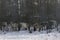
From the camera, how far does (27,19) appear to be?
2982mm

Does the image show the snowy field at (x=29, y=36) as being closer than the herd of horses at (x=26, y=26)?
Yes

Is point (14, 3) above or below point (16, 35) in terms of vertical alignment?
above

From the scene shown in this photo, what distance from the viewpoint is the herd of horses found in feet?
9.58

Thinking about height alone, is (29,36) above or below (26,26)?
below

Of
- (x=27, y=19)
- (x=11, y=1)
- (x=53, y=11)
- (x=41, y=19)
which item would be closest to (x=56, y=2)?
(x=53, y=11)

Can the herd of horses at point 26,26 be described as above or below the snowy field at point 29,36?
above

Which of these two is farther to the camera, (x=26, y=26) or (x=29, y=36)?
(x=26, y=26)

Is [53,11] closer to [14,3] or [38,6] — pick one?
[38,6]

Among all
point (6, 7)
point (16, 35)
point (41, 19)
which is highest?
point (6, 7)

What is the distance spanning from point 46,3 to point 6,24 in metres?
0.85

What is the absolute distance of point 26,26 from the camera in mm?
2957

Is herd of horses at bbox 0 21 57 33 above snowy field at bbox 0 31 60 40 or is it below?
above

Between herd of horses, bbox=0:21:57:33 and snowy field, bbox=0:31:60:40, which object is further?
herd of horses, bbox=0:21:57:33

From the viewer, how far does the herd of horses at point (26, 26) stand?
2.92m
